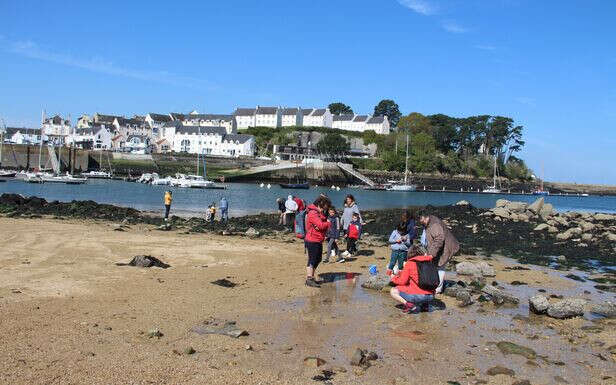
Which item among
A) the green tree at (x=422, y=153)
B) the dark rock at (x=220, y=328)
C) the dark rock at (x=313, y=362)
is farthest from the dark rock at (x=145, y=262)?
the green tree at (x=422, y=153)

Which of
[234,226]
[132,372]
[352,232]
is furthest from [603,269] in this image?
[132,372]

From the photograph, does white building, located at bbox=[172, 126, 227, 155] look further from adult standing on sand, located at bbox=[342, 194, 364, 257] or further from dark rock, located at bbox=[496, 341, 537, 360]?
dark rock, located at bbox=[496, 341, 537, 360]

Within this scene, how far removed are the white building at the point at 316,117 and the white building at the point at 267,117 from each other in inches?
378

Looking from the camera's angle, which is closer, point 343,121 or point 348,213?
point 348,213

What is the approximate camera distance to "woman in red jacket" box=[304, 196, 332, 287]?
12758 mm

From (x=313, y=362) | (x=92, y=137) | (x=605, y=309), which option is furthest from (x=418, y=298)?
(x=92, y=137)

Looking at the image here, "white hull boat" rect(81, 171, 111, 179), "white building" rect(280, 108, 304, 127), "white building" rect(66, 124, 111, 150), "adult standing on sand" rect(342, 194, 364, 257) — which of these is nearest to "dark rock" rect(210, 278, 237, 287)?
"adult standing on sand" rect(342, 194, 364, 257)

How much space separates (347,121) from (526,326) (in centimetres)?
18265

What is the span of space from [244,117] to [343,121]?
35104mm

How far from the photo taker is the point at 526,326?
10594 mm

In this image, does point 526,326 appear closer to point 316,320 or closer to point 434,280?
point 434,280

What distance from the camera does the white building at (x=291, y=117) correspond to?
614 feet

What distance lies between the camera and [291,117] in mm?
187500

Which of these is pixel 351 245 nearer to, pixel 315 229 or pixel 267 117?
pixel 315 229
